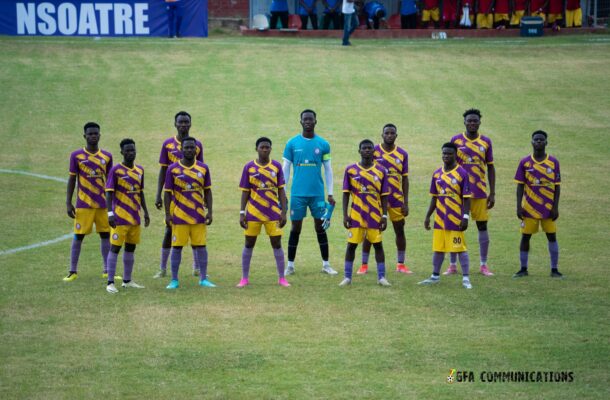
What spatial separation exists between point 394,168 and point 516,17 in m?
31.5

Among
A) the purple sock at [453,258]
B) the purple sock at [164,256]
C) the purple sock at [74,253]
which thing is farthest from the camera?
the purple sock at [453,258]

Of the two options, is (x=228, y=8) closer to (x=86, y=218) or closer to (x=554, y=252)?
(x=86, y=218)

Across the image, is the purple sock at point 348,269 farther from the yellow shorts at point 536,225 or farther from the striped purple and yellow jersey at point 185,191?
the yellow shorts at point 536,225

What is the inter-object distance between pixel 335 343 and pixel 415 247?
268 inches

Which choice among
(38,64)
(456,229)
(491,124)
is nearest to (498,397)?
(456,229)

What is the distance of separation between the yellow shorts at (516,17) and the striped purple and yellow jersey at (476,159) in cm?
3072

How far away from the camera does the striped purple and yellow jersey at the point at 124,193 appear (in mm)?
15148

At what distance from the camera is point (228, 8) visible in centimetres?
4684

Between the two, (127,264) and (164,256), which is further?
(164,256)

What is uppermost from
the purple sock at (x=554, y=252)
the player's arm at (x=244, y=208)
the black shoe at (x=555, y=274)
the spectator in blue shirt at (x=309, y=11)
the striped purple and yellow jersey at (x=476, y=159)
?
the spectator in blue shirt at (x=309, y=11)

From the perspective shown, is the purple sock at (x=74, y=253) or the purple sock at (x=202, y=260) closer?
the purple sock at (x=202, y=260)

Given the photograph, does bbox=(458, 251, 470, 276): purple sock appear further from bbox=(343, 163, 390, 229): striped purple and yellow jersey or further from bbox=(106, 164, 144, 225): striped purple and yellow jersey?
bbox=(106, 164, 144, 225): striped purple and yellow jersey

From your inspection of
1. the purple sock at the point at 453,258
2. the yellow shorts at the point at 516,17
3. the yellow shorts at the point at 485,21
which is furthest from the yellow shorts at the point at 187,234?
the yellow shorts at the point at 516,17

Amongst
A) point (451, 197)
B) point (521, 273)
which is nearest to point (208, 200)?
point (451, 197)
